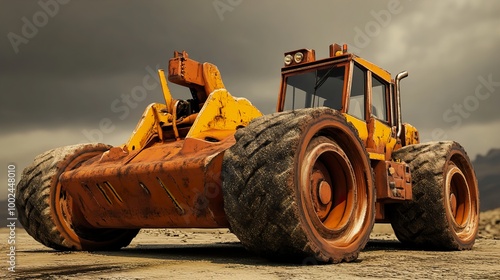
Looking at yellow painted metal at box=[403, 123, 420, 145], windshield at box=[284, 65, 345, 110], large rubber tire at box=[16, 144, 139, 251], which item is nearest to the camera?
large rubber tire at box=[16, 144, 139, 251]

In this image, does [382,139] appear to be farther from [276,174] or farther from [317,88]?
[276,174]

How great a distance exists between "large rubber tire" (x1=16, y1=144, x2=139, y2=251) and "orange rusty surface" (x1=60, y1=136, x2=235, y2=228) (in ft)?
1.12

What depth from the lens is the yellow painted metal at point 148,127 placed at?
21.9 feet

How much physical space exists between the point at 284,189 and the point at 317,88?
2.80 metres

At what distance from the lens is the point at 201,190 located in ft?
17.1

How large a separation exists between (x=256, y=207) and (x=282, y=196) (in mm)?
235

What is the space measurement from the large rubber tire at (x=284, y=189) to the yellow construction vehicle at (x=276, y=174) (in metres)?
0.01

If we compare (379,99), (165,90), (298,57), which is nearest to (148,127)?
(165,90)

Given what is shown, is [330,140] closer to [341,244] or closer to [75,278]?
[341,244]

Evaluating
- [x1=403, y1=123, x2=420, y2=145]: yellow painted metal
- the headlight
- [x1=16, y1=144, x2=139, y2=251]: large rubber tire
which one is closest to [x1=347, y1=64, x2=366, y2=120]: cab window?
the headlight

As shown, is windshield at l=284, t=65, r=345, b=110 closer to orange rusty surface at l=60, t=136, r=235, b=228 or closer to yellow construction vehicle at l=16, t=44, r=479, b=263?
yellow construction vehicle at l=16, t=44, r=479, b=263

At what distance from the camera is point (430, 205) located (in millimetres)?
7414

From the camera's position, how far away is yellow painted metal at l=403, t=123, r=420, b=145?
8642 millimetres

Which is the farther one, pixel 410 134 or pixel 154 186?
pixel 410 134
